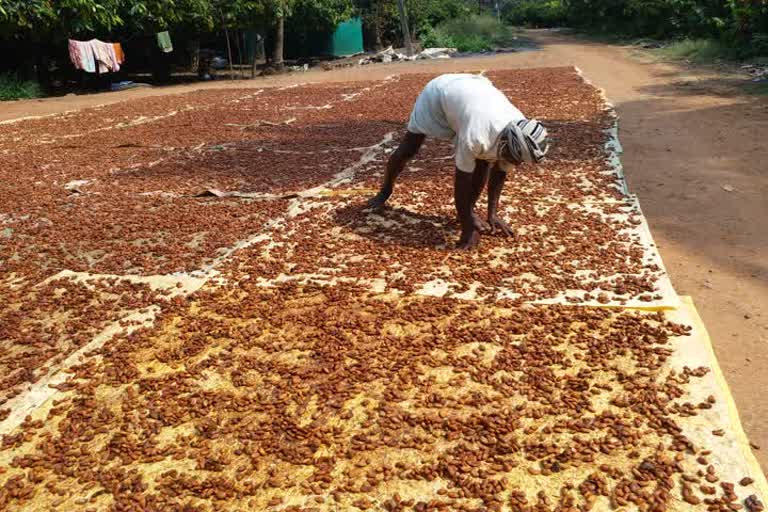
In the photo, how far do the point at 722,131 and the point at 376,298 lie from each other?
630 centimetres

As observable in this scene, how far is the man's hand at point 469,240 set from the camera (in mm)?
4074

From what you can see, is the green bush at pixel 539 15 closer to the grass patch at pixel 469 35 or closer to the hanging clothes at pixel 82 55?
the grass patch at pixel 469 35

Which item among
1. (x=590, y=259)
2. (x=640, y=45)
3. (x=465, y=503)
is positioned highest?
(x=640, y=45)

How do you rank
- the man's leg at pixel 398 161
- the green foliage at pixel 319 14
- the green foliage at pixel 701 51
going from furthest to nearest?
the green foliage at pixel 319 14, the green foliage at pixel 701 51, the man's leg at pixel 398 161

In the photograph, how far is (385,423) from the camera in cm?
248

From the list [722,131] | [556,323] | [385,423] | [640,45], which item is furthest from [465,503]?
[640,45]

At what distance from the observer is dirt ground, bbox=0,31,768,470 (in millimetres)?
3191

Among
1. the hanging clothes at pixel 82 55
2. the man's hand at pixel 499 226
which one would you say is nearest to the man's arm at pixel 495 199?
the man's hand at pixel 499 226

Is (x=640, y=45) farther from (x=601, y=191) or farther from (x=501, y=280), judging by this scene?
(x=501, y=280)

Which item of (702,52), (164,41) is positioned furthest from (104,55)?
(702,52)

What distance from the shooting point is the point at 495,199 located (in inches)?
167

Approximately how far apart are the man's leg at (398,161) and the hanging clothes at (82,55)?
15.0 meters

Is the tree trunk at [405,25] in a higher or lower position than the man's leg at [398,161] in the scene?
higher

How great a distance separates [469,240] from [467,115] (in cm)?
82
